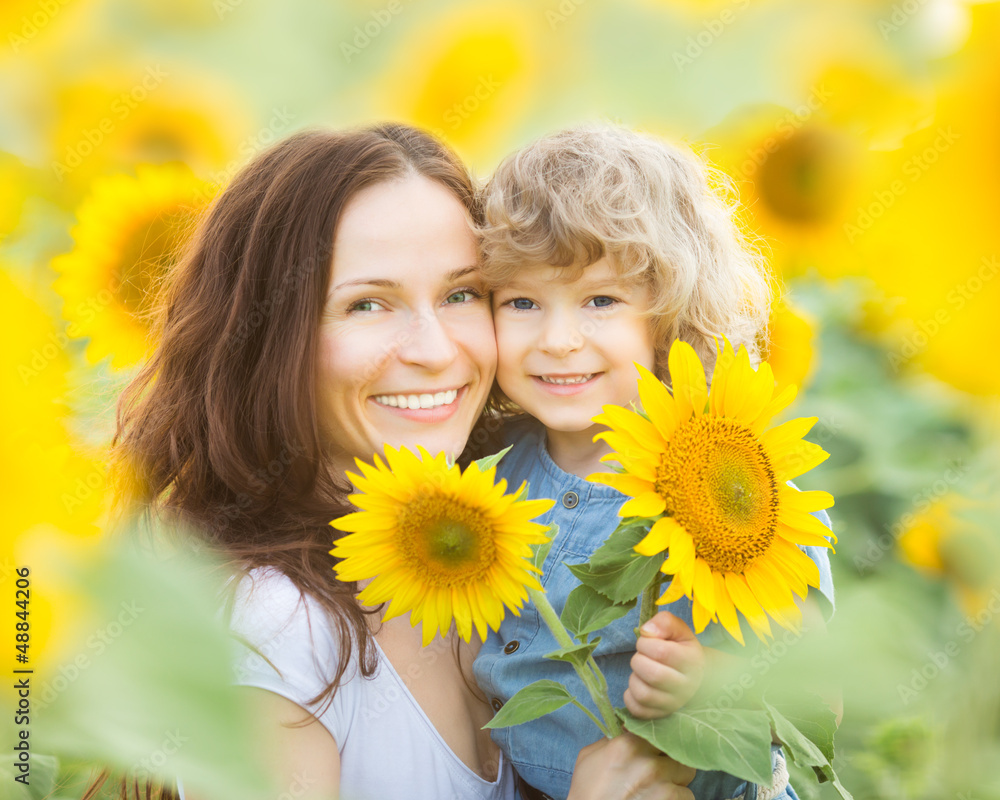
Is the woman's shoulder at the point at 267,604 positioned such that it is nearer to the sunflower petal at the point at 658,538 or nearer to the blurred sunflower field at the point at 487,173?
the blurred sunflower field at the point at 487,173

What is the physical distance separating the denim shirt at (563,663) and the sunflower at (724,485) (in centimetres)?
27

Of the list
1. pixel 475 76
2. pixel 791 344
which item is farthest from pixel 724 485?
pixel 791 344

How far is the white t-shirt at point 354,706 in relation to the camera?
45.2 inches

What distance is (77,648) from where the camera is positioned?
0.57 ft

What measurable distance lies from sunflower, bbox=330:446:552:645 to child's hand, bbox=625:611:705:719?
0.42ft

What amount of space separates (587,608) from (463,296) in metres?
0.69

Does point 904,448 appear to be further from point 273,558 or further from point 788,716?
point 273,558

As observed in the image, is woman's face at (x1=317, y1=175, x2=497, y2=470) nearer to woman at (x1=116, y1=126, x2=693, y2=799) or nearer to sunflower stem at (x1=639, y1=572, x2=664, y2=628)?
woman at (x1=116, y1=126, x2=693, y2=799)

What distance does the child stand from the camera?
4.19ft

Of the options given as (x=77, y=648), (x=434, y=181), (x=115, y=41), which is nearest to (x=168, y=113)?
(x=434, y=181)

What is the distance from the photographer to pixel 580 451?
150 centimetres

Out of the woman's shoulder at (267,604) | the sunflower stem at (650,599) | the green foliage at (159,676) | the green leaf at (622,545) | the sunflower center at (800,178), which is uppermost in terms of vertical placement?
the green foliage at (159,676)

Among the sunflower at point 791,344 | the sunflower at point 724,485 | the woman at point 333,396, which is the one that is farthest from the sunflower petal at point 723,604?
the sunflower at point 791,344

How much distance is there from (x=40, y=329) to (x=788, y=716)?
0.73 metres
